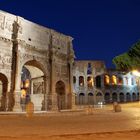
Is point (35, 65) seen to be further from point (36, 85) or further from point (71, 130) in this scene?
point (71, 130)

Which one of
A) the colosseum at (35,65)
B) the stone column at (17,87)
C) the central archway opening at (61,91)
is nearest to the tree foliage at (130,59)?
the colosseum at (35,65)

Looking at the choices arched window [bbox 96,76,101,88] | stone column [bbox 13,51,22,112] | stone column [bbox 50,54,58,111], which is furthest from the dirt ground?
arched window [bbox 96,76,101,88]

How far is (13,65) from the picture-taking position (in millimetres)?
24031

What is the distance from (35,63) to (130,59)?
1198 centimetres

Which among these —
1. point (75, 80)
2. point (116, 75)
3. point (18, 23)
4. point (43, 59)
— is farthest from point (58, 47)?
point (116, 75)

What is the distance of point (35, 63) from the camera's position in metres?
27.1

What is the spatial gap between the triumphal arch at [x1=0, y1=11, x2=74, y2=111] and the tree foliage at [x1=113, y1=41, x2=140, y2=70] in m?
6.59

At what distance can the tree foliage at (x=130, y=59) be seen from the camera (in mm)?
28672

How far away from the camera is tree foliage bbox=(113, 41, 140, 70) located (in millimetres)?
28672

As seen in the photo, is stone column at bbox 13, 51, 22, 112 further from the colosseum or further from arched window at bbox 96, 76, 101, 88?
arched window at bbox 96, 76, 101, 88

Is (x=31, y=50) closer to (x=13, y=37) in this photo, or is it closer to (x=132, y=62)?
(x=13, y=37)

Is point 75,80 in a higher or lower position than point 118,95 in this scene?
higher

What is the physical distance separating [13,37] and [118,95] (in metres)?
35.3

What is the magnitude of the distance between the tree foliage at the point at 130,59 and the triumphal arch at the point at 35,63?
6585 mm
